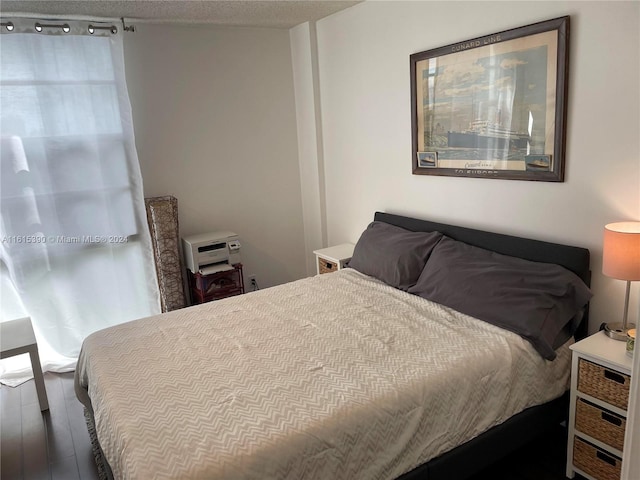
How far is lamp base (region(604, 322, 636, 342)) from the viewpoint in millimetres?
2077

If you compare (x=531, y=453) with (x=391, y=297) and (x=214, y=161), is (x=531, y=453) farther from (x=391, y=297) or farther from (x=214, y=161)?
(x=214, y=161)

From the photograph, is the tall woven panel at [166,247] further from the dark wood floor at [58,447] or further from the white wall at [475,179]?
the white wall at [475,179]

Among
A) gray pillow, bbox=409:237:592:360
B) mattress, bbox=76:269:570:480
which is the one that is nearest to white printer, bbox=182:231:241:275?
mattress, bbox=76:269:570:480

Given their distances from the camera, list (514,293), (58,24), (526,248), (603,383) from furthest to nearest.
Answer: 1. (58,24)
2. (526,248)
3. (514,293)
4. (603,383)

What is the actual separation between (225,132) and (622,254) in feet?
9.90

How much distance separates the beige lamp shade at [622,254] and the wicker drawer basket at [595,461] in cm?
73

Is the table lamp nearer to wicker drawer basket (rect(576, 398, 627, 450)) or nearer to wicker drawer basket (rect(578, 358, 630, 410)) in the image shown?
wicker drawer basket (rect(578, 358, 630, 410))

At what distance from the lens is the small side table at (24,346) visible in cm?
278

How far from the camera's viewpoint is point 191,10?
3.24 meters

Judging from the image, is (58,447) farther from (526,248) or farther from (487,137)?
(487,137)

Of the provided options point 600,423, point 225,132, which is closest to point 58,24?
point 225,132

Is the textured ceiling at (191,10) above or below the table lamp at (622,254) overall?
above

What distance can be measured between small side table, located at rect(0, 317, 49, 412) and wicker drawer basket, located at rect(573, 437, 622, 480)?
290 centimetres

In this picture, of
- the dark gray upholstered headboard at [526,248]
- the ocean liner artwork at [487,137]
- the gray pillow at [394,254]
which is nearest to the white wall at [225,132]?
the gray pillow at [394,254]
